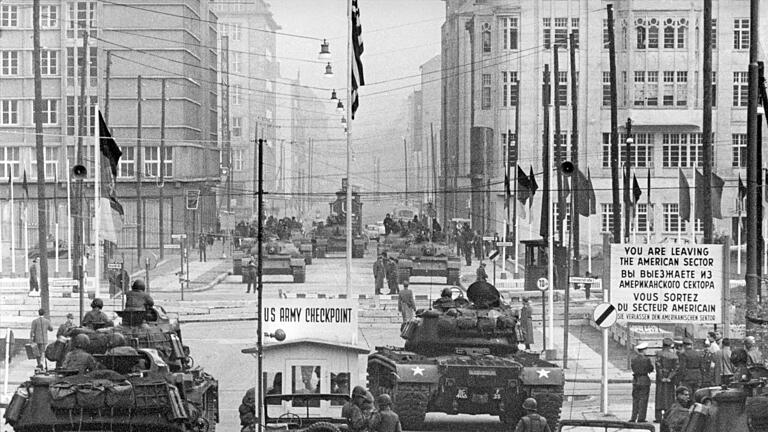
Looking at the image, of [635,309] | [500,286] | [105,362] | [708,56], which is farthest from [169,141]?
[105,362]

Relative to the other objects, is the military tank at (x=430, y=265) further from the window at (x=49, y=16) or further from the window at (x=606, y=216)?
the window at (x=49, y=16)

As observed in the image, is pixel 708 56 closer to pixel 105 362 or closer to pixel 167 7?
pixel 105 362

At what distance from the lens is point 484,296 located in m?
26.0

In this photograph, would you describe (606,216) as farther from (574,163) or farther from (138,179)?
(138,179)

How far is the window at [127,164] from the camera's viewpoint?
66250 mm

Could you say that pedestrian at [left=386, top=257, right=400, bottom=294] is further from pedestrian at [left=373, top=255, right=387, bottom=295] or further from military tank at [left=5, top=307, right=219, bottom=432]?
military tank at [left=5, top=307, right=219, bottom=432]

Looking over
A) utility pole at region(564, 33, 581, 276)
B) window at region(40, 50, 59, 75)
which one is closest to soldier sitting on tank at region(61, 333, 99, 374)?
utility pole at region(564, 33, 581, 276)

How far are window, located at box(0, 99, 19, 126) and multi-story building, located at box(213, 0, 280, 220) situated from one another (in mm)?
10370

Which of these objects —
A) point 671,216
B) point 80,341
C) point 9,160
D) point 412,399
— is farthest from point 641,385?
point 9,160

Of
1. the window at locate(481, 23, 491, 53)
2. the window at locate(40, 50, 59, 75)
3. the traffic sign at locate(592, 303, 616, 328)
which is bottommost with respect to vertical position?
the traffic sign at locate(592, 303, 616, 328)

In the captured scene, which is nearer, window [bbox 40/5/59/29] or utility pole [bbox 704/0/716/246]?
utility pole [bbox 704/0/716/246]

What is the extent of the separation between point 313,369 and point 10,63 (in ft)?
152

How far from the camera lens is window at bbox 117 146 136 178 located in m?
66.2

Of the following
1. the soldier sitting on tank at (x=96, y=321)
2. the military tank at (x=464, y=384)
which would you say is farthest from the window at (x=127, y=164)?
the military tank at (x=464, y=384)
